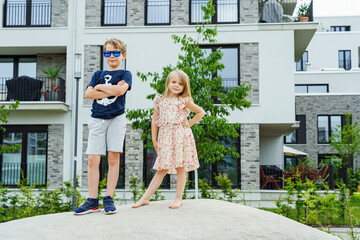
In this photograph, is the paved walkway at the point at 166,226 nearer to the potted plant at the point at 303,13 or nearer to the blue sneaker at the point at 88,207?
the blue sneaker at the point at 88,207

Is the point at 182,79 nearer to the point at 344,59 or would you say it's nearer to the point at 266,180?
the point at 266,180

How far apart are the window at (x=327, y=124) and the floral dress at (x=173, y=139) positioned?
24967 millimetres

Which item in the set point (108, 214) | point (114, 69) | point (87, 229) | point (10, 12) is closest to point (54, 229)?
point (87, 229)

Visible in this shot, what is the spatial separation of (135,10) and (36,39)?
3.93m

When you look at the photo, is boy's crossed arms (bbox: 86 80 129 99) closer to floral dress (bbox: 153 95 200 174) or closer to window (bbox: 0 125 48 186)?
floral dress (bbox: 153 95 200 174)

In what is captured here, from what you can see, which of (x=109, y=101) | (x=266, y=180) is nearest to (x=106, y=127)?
(x=109, y=101)

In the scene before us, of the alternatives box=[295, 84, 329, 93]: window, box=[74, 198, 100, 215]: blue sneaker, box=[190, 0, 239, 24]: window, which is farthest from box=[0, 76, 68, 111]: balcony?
box=[295, 84, 329, 93]: window

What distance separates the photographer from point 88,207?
192 inches

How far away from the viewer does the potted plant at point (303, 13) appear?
55.8ft

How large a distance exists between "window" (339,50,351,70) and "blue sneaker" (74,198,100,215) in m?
35.4

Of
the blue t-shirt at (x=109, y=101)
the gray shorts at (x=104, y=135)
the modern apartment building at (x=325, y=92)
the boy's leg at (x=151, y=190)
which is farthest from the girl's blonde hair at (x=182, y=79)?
the modern apartment building at (x=325, y=92)

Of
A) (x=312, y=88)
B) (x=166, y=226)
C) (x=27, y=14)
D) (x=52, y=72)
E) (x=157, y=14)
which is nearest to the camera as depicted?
(x=166, y=226)

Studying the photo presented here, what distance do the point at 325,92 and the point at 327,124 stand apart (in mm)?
3532

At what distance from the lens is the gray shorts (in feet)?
16.4
